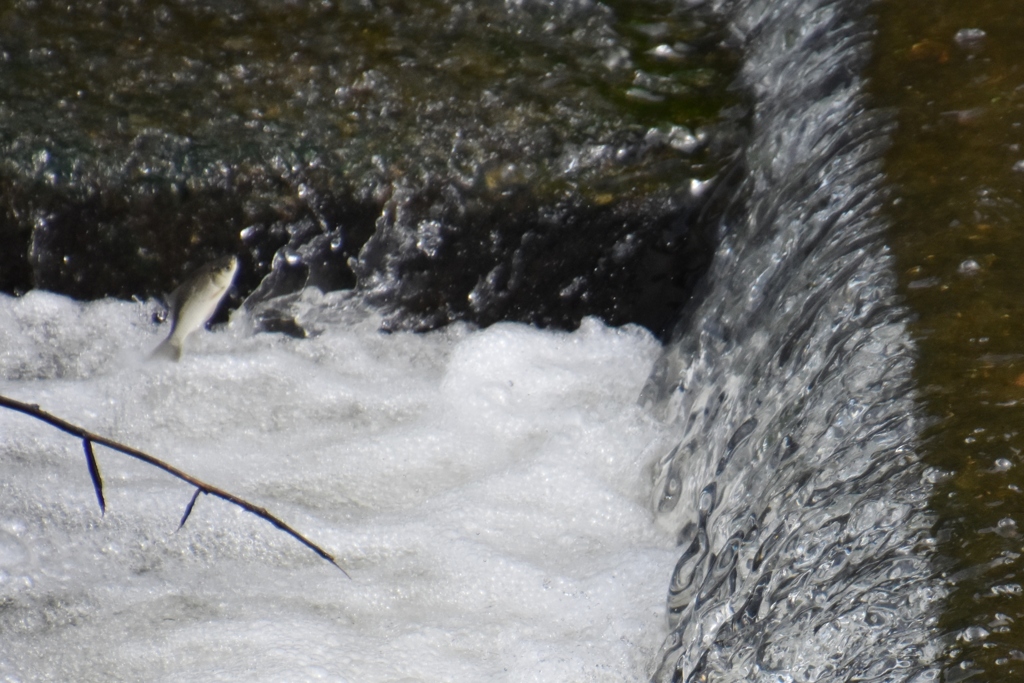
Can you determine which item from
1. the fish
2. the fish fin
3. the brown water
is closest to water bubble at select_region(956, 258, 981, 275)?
the brown water

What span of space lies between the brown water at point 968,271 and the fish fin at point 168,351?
228 cm

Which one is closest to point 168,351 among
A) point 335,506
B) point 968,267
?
point 335,506

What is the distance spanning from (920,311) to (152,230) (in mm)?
2677

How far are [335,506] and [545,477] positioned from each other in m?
0.64

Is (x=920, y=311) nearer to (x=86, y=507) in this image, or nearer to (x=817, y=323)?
(x=817, y=323)

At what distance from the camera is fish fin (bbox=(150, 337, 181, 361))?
329cm

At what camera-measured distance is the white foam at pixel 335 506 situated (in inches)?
93.9

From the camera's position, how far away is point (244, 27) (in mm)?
4062

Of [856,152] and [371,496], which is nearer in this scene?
[856,152]

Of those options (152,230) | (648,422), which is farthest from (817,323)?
(152,230)

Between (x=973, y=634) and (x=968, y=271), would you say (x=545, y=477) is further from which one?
(x=973, y=634)

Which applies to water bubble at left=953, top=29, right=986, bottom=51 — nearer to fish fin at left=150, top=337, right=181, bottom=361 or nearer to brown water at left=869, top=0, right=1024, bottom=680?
brown water at left=869, top=0, right=1024, bottom=680

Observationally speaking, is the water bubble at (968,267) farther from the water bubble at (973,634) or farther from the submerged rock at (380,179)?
the submerged rock at (380,179)

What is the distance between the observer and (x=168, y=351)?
335 centimetres
